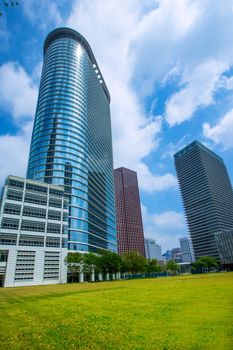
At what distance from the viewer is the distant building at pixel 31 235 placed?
216ft

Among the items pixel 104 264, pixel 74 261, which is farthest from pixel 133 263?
pixel 74 261

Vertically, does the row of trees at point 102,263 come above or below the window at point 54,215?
below

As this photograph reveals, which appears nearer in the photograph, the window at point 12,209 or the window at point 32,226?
the window at point 12,209

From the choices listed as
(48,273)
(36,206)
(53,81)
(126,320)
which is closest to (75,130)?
(53,81)

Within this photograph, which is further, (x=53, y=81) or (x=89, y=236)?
(x=53, y=81)

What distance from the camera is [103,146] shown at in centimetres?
16138

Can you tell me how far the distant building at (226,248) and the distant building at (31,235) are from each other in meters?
137

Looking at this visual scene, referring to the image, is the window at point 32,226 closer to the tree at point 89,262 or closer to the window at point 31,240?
the window at point 31,240

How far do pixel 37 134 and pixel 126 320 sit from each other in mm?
117861

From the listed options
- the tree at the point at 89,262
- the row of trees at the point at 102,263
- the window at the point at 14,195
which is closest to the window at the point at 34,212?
the window at the point at 14,195

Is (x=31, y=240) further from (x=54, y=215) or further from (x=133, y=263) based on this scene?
(x=133, y=263)

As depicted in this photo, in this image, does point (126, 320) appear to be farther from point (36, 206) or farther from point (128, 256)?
point (128, 256)

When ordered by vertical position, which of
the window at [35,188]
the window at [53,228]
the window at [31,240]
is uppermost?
the window at [35,188]

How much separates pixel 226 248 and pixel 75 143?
5554 inches
